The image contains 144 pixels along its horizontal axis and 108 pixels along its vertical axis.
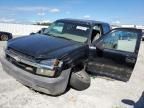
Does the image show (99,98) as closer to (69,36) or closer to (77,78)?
(77,78)

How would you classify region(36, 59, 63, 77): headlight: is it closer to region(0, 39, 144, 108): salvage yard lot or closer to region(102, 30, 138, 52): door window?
region(0, 39, 144, 108): salvage yard lot

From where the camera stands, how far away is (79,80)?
5188 mm

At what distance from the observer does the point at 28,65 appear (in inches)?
181

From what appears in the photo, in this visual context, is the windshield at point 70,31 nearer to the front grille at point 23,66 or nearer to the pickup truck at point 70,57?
the pickup truck at point 70,57

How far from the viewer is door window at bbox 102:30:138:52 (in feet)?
18.1

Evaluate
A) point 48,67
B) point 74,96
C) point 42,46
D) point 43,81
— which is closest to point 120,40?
point 74,96

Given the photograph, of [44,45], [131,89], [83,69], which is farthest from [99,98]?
[44,45]

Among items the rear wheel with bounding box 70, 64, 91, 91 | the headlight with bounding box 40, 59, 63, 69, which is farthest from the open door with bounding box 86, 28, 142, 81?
the headlight with bounding box 40, 59, 63, 69

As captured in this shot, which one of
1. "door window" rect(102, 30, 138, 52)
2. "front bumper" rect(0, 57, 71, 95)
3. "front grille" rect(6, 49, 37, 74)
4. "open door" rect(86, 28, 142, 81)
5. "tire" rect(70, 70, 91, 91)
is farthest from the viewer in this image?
"door window" rect(102, 30, 138, 52)

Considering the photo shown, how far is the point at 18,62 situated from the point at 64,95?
52.6 inches

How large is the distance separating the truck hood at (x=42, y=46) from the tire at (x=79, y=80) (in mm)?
669

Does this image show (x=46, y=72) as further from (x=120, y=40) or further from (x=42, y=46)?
(x=120, y=40)

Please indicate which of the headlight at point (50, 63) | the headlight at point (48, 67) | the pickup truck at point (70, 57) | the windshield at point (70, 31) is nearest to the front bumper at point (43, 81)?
the pickup truck at point (70, 57)

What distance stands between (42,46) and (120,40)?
2096 millimetres
